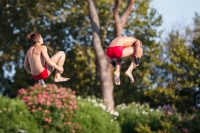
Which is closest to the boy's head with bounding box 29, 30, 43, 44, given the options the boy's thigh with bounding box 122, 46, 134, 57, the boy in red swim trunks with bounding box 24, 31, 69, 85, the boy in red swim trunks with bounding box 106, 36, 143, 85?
the boy in red swim trunks with bounding box 24, 31, 69, 85

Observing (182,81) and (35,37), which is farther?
(182,81)

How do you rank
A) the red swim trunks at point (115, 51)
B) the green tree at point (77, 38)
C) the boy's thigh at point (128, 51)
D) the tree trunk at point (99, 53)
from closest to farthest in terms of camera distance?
the red swim trunks at point (115, 51)
the boy's thigh at point (128, 51)
the tree trunk at point (99, 53)
the green tree at point (77, 38)

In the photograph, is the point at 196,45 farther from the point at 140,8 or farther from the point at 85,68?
the point at 85,68

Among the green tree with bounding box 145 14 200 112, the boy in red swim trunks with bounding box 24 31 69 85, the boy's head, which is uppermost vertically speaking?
the boy's head

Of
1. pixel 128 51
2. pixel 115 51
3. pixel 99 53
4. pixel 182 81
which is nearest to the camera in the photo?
pixel 115 51

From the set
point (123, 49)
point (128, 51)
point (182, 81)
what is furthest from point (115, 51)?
point (182, 81)

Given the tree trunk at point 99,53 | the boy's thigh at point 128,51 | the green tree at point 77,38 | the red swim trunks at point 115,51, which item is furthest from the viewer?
the green tree at point 77,38

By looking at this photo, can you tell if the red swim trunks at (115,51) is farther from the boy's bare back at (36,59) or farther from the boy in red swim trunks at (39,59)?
the boy's bare back at (36,59)

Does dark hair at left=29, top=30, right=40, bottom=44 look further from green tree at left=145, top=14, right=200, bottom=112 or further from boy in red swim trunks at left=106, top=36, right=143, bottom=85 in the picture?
green tree at left=145, top=14, right=200, bottom=112

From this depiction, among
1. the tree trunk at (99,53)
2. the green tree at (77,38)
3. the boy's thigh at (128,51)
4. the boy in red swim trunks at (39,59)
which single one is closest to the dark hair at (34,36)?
the boy in red swim trunks at (39,59)

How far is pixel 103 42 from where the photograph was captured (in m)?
36.1

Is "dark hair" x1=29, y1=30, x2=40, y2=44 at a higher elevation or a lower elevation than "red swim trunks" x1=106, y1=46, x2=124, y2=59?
higher

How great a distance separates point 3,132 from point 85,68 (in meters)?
17.4

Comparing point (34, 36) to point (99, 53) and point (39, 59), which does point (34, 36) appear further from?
point (99, 53)
